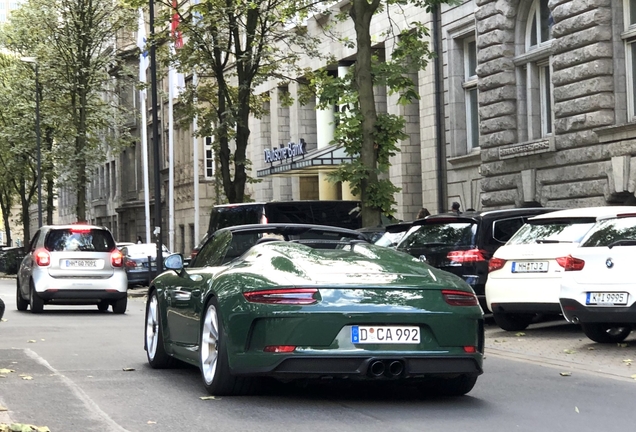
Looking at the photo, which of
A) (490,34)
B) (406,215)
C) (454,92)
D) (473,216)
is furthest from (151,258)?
(473,216)

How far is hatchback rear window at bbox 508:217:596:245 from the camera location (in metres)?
15.9

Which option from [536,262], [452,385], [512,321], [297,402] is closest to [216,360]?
[297,402]

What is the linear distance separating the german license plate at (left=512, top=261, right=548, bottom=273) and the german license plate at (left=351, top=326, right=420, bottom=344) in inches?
279

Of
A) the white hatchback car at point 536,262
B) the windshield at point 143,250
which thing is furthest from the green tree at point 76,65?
the white hatchback car at point 536,262

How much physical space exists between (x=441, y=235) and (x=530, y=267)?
2234 millimetres

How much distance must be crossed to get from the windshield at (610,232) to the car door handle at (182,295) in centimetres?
506

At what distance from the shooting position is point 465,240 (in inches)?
698

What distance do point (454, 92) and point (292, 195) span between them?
16.6 metres

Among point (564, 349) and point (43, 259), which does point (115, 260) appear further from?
point (564, 349)

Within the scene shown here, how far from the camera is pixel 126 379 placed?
36.2 feet

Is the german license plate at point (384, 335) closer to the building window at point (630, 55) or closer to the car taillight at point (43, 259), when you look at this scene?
the car taillight at point (43, 259)

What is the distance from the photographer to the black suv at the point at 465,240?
17.6 metres

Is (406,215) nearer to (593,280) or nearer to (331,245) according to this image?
(593,280)

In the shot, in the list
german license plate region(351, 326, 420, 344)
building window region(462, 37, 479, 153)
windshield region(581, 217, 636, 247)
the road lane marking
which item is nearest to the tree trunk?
windshield region(581, 217, 636, 247)
